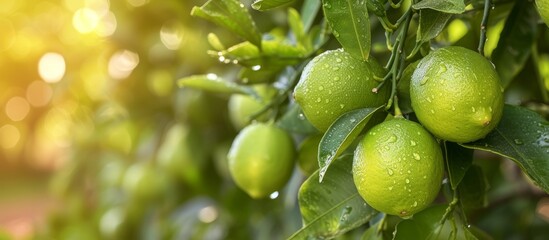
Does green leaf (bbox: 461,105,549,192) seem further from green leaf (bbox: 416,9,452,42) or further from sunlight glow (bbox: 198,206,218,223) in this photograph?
sunlight glow (bbox: 198,206,218,223)

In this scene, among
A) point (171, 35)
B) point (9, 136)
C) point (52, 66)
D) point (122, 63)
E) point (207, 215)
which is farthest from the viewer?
point (9, 136)

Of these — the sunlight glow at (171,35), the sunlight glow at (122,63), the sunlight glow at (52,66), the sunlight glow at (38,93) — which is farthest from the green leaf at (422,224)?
the sunlight glow at (38,93)

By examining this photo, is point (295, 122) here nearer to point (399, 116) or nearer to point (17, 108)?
point (399, 116)

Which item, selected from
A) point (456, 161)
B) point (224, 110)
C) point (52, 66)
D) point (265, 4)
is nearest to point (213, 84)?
point (265, 4)

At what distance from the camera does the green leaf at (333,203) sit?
646 millimetres

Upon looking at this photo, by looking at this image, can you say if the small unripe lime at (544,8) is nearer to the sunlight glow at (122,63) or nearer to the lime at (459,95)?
the lime at (459,95)

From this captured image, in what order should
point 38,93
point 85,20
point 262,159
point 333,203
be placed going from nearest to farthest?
point 333,203 → point 262,159 → point 85,20 → point 38,93

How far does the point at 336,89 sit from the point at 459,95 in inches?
4.0

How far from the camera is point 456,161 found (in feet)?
1.94

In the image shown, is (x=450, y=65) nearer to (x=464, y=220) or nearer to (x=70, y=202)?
(x=464, y=220)

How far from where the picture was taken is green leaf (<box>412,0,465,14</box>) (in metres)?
0.53

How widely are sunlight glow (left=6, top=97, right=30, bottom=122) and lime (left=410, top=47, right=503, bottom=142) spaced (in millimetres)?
2222

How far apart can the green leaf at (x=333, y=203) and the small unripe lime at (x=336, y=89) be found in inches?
3.0

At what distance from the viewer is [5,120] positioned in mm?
2559
